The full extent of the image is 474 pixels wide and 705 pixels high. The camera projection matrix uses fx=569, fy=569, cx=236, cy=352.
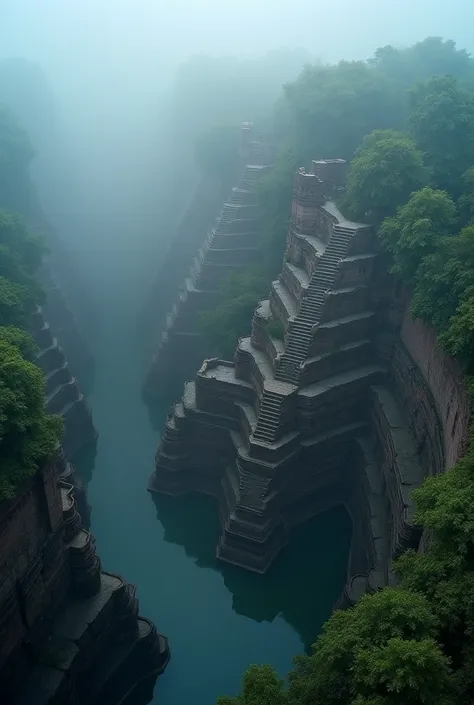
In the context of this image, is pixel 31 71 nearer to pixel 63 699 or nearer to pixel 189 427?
pixel 189 427

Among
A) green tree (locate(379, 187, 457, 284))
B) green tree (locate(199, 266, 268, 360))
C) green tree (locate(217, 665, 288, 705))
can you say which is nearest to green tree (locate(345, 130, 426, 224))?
green tree (locate(379, 187, 457, 284))

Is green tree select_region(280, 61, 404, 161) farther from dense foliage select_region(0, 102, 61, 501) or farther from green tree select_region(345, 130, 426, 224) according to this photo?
dense foliage select_region(0, 102, 61, 501)

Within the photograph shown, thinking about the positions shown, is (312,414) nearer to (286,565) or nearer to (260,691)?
(286,565)

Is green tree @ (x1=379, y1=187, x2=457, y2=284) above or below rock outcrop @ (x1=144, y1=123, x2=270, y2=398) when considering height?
above

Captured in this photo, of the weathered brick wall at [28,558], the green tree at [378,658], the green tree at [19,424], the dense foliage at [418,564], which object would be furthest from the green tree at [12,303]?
the green tree at [378,658]

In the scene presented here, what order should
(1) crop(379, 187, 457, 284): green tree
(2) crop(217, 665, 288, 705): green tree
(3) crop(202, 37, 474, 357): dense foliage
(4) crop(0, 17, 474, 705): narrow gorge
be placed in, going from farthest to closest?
(3) crop(202, 37, 474, 357): dense foliage → (1) crop(379, 187, 457, 284): green tree → (4) crop(0, 17, 474, 705): narrow gorge → (2) crop(217, 665, 288, 705): green tree

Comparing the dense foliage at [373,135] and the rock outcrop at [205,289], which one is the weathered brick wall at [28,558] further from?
the rock outcrop at [205,289]
